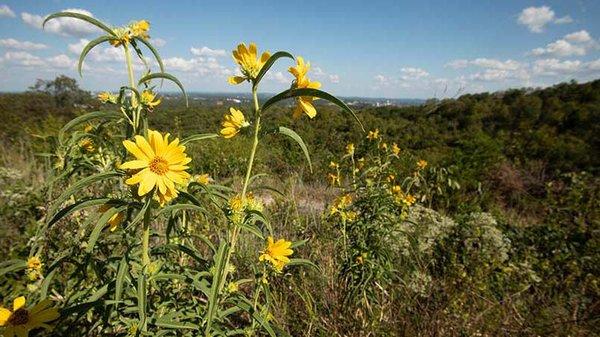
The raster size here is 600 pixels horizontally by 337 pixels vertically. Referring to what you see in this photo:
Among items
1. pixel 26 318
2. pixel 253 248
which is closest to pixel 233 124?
pixel 26 318

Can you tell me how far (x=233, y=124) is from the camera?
1106mm

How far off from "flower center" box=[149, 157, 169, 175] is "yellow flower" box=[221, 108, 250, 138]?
0.66ft

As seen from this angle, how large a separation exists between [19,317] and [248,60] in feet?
3.33

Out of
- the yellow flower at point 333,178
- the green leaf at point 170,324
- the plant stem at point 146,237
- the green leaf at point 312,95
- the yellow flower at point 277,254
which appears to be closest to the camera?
the green leaf at point 312,95

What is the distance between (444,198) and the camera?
262 inches

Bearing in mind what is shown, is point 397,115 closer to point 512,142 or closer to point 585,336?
point 512,142

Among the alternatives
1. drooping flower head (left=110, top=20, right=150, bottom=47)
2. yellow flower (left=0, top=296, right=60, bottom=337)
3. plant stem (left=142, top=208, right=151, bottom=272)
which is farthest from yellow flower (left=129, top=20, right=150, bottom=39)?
yellow flower (left=0, top=296, right=60, bottom=337)

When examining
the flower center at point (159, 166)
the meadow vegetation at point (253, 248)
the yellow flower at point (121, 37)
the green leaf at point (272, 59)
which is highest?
the yellow flower at point (121, 37)

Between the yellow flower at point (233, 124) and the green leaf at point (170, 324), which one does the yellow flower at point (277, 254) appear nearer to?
the green leaf at point (170, 324)

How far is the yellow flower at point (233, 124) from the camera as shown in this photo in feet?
3.57

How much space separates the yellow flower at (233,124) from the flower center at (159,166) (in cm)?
20

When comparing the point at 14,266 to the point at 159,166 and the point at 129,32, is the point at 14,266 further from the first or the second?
the point at 129,32

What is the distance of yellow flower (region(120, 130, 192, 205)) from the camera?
0.94 m

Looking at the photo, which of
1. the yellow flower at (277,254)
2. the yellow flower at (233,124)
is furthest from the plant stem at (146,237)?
the yellow flower at (277,254)
